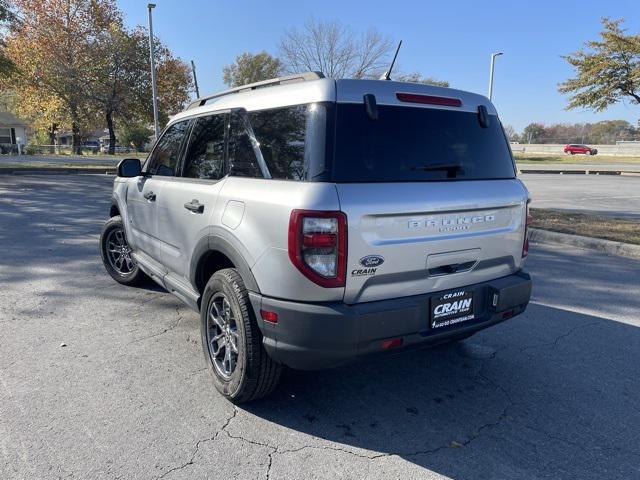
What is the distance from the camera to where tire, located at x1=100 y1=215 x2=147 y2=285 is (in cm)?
523

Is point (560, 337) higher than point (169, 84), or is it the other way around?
point (169, 84)

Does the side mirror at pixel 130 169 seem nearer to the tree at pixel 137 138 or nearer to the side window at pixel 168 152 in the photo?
the side window at pixel 168 152

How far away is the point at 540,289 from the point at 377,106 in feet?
12.4

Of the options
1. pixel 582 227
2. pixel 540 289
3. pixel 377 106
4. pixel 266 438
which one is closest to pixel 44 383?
pixel 266 438

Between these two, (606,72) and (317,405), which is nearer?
(317,405)

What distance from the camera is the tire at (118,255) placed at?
523 cm

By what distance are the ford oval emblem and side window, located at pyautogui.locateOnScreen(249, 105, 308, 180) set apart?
0.56m

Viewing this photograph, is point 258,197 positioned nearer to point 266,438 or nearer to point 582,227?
point 266,438

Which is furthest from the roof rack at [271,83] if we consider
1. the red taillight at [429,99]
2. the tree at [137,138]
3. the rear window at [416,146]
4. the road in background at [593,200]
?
the tree at [137,138]

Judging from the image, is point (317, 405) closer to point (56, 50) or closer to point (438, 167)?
point (438, 167)

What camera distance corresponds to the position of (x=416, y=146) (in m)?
2.82

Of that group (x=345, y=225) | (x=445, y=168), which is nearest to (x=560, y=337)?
(x=445, y=168)

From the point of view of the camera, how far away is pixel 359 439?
2.69 meters

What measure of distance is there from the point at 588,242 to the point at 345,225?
6.66 metres
